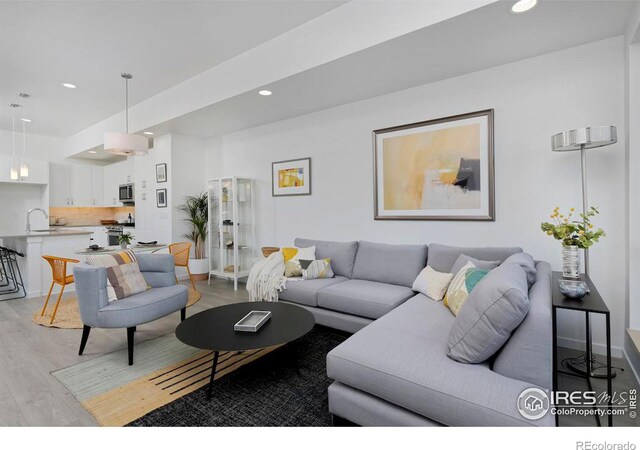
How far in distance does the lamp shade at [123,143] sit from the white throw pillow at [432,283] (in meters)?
3.57

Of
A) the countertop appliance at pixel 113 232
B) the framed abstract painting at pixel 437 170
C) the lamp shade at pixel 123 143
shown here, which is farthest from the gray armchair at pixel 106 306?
the countertop appliance at pixel 113 232

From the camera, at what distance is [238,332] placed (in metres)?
2.20

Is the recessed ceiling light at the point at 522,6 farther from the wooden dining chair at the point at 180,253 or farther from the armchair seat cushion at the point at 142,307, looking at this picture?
the wooden dining chair at the point at 180,253

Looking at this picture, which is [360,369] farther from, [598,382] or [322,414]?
[598,382]

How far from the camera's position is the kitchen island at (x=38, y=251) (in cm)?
454

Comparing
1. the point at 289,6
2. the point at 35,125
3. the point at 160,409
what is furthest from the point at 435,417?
the point at 35,125

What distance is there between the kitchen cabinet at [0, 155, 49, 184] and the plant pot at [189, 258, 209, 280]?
3692 millimetres

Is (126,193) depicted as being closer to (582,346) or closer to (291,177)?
(291,177)

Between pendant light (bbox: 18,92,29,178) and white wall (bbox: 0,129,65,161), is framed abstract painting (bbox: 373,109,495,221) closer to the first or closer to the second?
pendant light (bbox: 18,92,29,178)

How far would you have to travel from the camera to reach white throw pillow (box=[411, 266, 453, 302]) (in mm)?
2740

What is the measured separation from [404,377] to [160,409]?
1.49 m

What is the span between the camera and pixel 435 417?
1.42 m

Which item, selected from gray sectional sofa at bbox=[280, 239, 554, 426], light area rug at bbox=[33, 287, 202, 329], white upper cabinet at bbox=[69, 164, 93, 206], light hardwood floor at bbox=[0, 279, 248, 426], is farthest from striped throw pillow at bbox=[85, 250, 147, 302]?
white upper cabinet at bbox=[69, 164, 93, 206]

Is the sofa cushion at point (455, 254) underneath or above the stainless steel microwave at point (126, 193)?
underneath
